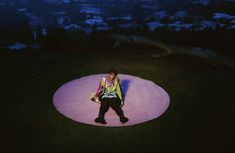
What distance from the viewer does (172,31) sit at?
18.3m

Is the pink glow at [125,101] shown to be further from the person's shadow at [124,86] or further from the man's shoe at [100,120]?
the man's shoe at [100,120]

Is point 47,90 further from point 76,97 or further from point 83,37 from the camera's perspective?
point 83,37

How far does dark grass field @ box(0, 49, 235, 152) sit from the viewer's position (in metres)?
8.42

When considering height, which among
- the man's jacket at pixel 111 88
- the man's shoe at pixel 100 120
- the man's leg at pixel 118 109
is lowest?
the man's shoe at pixel 100 120

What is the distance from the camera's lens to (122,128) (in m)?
9.05

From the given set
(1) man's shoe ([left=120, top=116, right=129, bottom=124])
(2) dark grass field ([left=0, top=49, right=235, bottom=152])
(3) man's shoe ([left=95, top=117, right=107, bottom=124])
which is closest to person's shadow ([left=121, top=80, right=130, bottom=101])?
(2) dark grass field ([left=0, top=49, right=235, bottom=152])

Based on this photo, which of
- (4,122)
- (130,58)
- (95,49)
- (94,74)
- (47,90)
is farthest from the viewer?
(95,49)

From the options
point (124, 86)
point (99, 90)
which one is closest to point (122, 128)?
point (99, 90)

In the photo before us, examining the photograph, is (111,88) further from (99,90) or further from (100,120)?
(100,120)

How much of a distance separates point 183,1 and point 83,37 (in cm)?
1175

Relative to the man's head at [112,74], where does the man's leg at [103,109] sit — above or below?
below

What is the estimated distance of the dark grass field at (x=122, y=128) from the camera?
8.42 m

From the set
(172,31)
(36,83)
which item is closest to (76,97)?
(36,83)

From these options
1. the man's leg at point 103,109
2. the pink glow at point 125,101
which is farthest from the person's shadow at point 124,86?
the man's leg at point 103,109
